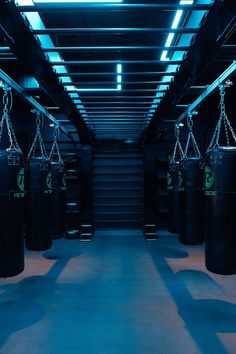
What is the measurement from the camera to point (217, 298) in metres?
3.86

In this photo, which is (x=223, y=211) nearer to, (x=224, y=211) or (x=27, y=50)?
(x=224, y=211)

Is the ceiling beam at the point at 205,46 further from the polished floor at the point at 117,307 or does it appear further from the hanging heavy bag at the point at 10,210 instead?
the polished floor at the point at 117,307

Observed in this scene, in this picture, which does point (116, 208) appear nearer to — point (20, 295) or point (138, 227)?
point (138, 227)

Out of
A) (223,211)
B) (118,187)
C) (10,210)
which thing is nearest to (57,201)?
(10,210)

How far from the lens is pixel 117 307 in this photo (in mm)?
3596

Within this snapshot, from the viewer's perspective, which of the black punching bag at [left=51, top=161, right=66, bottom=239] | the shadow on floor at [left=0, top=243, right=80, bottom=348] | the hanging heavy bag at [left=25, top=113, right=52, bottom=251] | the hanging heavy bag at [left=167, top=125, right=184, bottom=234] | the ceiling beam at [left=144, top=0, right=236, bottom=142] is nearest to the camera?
the ceiling beam at [left=144, top=0, right=236, bottom=142]

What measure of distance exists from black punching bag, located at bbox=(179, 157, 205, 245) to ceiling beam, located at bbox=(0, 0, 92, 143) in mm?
1980

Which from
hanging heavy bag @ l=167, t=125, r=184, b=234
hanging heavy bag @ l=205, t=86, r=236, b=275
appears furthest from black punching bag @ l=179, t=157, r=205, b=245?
hanging heavy bag @ l=205, t=86, r=236, b=275

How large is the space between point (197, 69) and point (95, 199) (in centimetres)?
634

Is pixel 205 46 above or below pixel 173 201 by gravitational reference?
above

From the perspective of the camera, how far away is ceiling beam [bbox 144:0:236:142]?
2018 mm

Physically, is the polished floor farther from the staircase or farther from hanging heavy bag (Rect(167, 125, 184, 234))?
the staircase

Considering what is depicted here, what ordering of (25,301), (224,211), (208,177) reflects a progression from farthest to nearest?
(25,301) → (208,177) → (224,211)

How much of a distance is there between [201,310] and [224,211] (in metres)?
1.37
